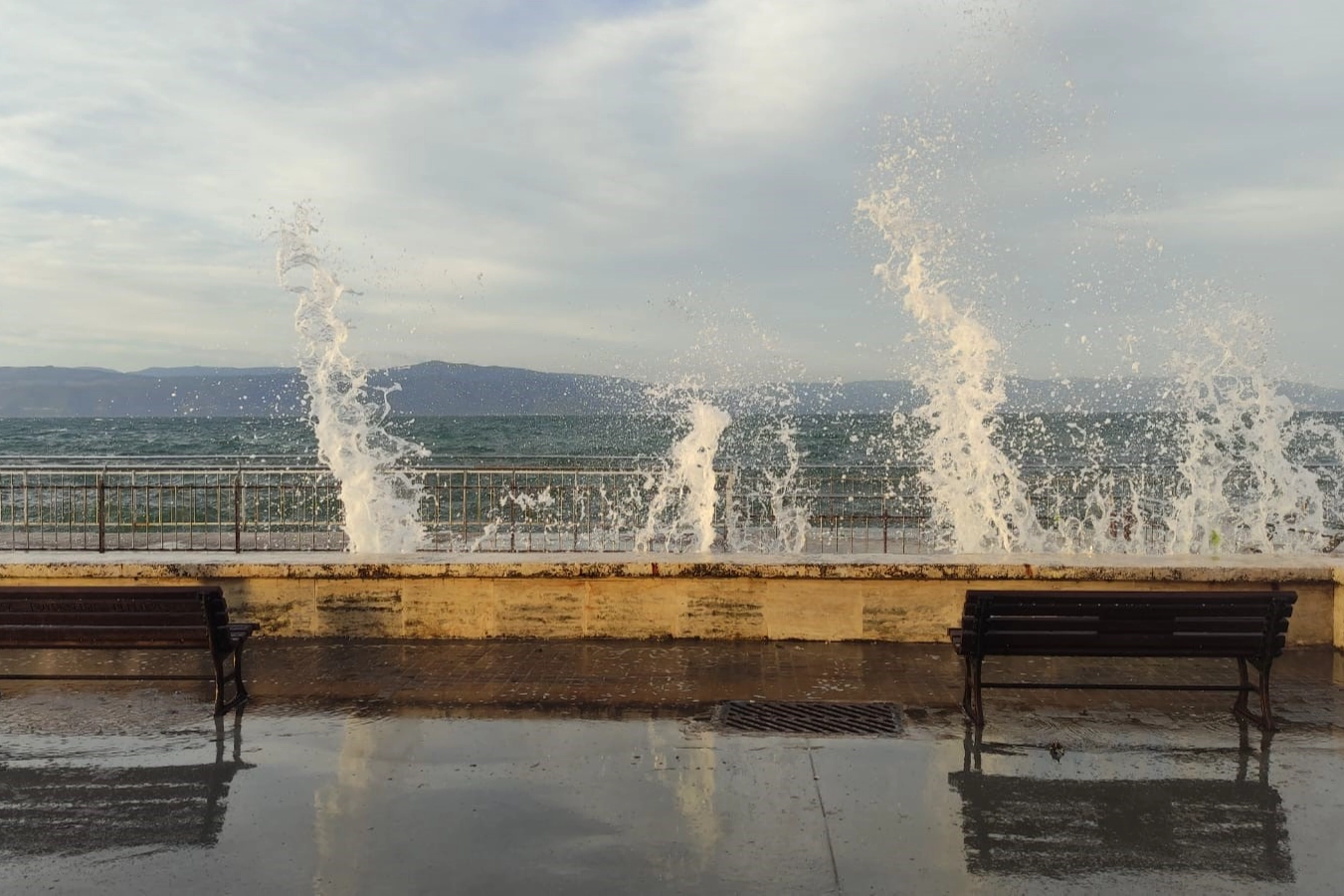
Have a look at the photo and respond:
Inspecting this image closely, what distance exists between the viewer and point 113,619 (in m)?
6.72

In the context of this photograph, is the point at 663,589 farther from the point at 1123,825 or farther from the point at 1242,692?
the point at 1123,825

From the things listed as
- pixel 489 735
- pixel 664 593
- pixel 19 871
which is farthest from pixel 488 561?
pixel 19 871

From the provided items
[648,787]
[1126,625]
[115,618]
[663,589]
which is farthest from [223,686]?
[1126,625]

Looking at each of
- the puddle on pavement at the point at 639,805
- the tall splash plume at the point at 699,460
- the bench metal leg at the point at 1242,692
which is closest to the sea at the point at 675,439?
the tall splash plume at the point at 699,460

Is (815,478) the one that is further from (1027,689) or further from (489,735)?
(489,735)

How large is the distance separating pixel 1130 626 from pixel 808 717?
6.37ft

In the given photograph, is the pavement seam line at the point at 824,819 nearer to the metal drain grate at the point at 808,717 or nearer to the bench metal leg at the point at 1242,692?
the metal drain grate at the point at 808,717

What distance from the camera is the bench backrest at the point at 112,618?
22.0 ft

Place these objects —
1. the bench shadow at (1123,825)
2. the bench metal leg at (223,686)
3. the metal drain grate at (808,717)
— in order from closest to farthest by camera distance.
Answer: the bench shadow at (1123,825) < the metal drain grate at (808,717) < the bench metal leg at (223,686)

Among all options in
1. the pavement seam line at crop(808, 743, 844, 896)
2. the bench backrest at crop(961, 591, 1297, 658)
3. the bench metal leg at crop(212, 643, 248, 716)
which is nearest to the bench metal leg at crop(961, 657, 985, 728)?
the bench backrest at crop(961, 591, 1297, 658)

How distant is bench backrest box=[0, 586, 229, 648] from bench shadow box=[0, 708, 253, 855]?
1091 millimetres

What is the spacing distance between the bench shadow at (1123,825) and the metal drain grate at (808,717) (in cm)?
74

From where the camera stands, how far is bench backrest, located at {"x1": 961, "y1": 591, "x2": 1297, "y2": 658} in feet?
20.8

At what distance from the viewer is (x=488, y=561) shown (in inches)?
343
